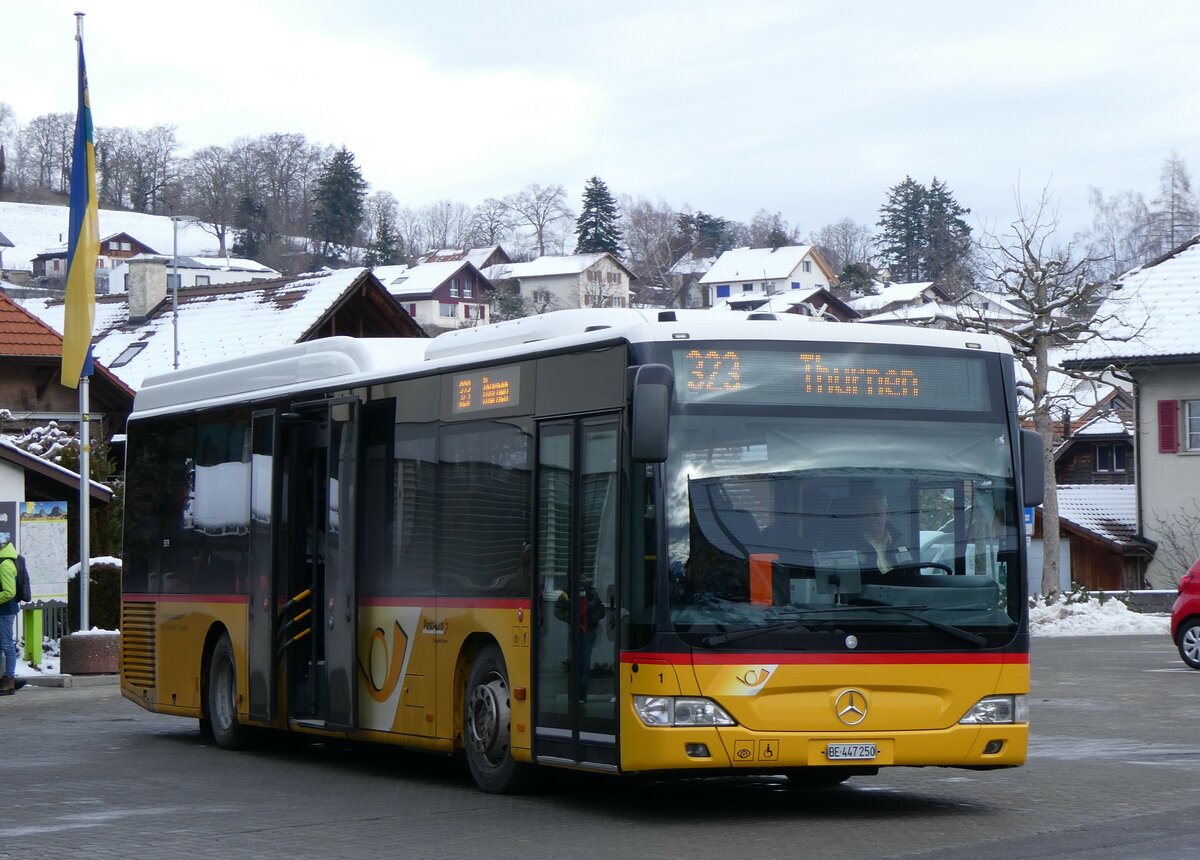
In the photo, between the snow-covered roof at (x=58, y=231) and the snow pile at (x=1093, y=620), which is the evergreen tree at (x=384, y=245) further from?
the snow pile at (x=1093, y=620)

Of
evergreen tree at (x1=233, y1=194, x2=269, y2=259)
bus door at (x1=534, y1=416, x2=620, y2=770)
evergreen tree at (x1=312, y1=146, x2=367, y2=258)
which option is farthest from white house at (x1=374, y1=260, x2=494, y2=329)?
bus door at (x1=534, y1=416, x2=620, y2=770)

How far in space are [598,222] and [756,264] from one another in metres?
19.8

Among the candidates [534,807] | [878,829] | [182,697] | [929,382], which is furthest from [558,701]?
[182,697]

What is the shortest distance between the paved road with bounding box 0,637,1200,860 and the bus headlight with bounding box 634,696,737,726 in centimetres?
60

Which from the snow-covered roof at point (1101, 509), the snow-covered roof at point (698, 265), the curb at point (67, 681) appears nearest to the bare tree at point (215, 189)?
the snow-covered roof at point (698, 265)

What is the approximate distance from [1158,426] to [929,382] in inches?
1472

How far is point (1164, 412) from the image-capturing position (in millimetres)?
46500

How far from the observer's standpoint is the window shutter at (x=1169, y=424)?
46.3 metres

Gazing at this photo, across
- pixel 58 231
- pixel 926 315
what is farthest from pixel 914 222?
pixel 926 315

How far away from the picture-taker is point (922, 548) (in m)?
10.7

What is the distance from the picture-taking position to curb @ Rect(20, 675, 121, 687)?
2627 cm

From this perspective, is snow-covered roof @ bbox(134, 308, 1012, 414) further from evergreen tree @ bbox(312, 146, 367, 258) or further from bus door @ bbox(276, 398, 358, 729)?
evergreen tree @ bbox(312, 146, 367, 258)

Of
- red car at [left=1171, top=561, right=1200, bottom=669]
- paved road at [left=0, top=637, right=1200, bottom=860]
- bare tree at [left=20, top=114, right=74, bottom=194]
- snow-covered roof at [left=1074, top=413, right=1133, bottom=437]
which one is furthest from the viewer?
bare tree at [left=20, top=114, right=74, bottom=194]

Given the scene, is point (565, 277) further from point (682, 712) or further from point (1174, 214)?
point (682, 712)
